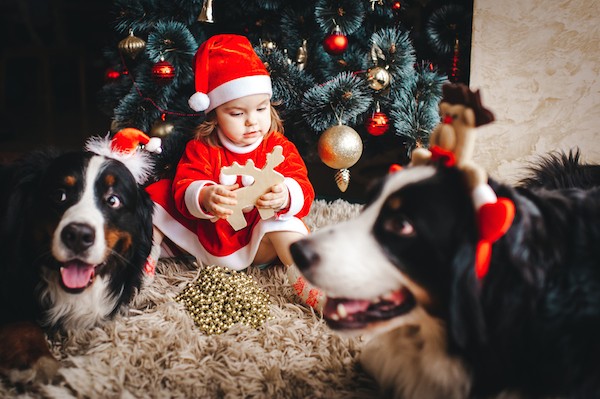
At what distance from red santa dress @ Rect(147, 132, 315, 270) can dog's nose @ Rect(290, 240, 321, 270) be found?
67 cm

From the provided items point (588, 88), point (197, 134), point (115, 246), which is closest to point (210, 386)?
point (115, 246)

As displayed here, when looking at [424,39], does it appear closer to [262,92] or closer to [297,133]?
[297,133]

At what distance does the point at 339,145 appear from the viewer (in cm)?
180

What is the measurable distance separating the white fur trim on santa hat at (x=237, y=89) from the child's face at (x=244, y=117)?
13 mm

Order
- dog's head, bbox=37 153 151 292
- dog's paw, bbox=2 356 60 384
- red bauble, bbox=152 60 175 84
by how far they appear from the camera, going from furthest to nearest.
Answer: red bauble, bbox=152 60 175 84
dog's head, bbox=37 153 151 292
dog's paw, bbox=2 356 60 384

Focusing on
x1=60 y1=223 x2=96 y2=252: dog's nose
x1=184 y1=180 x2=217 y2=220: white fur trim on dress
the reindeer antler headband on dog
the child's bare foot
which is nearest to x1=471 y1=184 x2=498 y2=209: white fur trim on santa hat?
the reindeer antler headband on dog

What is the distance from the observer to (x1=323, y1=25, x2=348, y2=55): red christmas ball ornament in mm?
1771

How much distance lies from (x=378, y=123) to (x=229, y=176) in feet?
2.26

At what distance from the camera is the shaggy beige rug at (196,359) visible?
1.01 meters

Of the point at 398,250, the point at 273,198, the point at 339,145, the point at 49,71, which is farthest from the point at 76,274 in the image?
the point at 49,71

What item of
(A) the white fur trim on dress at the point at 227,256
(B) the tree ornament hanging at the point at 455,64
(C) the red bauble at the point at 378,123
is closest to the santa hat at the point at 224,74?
(A) the white fur trim on dress at the point at 227,256

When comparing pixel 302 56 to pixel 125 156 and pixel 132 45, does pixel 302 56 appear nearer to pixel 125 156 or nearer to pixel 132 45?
pixel 132 45

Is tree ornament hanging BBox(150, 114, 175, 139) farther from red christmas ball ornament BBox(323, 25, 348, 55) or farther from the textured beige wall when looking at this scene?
the textured beige wall

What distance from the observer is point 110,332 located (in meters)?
1.21
